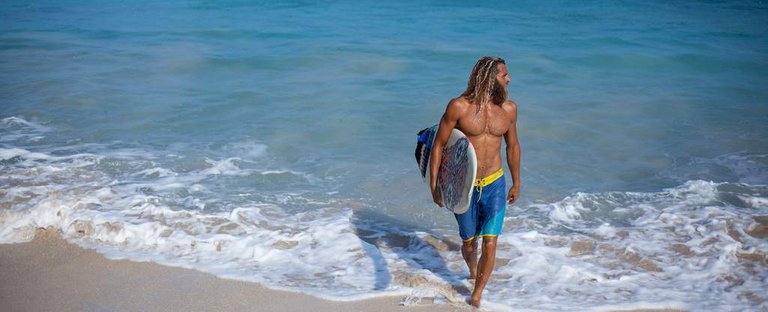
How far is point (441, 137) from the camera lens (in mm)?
4305

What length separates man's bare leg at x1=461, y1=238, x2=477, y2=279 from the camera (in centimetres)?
460

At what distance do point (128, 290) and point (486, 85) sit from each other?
9.10 feet

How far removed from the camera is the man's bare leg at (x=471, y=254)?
4.60 metres

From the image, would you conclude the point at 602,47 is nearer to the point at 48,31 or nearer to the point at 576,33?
the point at 576,33

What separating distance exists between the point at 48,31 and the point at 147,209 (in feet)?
46.7

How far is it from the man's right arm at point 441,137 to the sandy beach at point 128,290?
841 millimetres

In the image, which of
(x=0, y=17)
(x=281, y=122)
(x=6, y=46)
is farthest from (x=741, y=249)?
(x=0, y=17)

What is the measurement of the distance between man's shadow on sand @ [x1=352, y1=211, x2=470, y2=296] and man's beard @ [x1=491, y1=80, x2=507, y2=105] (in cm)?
140

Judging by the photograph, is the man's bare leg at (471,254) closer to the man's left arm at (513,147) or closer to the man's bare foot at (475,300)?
the man's bare foot at (475,300)

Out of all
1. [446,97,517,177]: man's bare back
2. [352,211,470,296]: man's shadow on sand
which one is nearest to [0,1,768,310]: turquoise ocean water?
[352,211,470,296]: man's shadow on sand

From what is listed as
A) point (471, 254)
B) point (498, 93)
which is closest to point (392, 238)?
point (471, 254)

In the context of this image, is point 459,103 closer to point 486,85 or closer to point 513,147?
point 486,85

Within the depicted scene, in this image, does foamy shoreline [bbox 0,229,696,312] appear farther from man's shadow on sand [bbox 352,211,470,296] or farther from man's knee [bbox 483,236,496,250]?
man's knee [bbox 483,236,496,250]

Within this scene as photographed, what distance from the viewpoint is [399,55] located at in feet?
47.0
